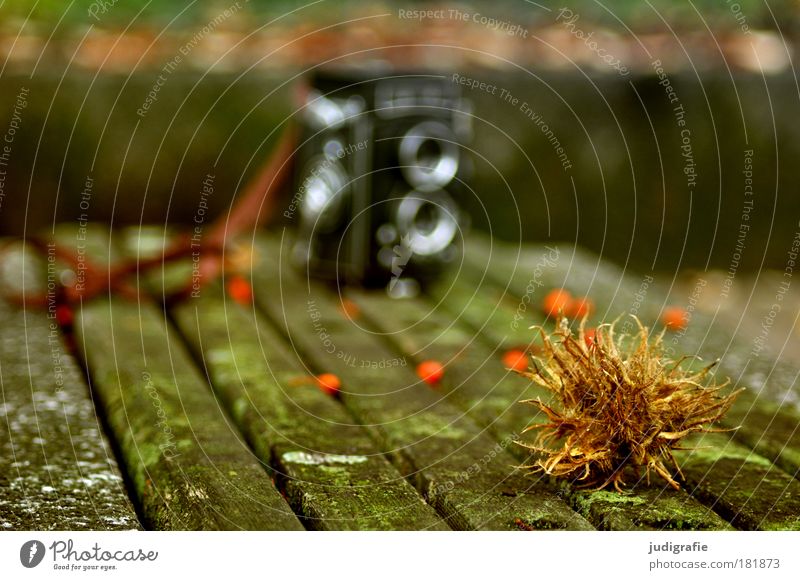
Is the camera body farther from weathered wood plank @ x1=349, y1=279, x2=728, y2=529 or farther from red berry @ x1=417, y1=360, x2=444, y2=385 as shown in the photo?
red berry @ x1=417, y1=360, x2=444, y2=385

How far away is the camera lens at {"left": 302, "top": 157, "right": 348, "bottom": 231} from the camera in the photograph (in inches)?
90.0

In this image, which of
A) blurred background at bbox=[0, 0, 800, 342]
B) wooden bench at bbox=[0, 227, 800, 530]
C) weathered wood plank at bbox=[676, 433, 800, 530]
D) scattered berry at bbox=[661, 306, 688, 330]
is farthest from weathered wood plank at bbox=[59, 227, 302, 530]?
blurred background at bbox=[0, 0, 800, 342]

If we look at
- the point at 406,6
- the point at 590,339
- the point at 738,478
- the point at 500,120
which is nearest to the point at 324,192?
the point at 590,339

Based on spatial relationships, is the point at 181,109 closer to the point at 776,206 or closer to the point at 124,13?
the point at 124,13

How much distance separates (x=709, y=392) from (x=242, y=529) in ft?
1.93

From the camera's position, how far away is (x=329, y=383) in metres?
1.77

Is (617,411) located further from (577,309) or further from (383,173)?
(383,173)

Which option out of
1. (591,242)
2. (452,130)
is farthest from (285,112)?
(452,130)

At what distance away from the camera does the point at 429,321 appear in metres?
2.15

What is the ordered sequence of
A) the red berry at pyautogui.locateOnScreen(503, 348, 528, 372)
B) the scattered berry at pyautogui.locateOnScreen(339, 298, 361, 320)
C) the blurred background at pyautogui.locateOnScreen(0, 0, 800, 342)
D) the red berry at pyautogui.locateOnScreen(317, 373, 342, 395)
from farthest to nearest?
1. the blurred background at pyautogui.locateOnScreen(0, 0, 800, 342)
2. the scattered berry at pyautogui.locateOnScreen(339, 298, 361, 320)
3. the red berry at pyautogui.locateOnScreen(503, 348, 528, 372)
4. the red berry at pyautogui.locateOnScreen(317, 373, 342, 395)

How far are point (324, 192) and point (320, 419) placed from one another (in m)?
0.79

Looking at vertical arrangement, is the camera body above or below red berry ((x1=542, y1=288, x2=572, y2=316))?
above

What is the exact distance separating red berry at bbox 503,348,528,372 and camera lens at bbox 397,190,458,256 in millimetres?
435

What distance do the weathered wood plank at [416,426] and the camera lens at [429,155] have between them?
313 millimetres
